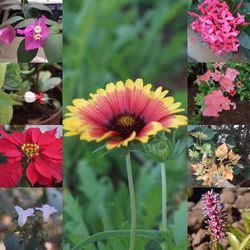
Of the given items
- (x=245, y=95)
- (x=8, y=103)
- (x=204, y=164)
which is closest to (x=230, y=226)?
(x=204, y=164)

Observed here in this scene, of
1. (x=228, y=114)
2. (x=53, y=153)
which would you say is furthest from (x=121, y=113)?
(x=228, y=114)

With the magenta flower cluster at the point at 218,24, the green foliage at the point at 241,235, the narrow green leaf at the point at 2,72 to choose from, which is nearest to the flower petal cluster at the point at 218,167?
the green foliage at the point at 241,235

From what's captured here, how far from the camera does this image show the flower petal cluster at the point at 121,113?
126 inches

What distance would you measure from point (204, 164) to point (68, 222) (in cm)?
55

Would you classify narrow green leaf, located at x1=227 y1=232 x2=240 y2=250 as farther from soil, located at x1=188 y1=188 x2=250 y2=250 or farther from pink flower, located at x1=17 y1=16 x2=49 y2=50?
pink flower, located at x1=17 y1=16 x2=49 y2=50

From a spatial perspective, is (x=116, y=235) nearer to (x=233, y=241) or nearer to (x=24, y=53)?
(x=233, y=241)

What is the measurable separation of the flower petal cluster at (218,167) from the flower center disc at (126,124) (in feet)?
0.81

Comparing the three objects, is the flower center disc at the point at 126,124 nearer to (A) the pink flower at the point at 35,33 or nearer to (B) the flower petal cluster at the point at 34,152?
(B) the flower petal cluster at the point at 34,152

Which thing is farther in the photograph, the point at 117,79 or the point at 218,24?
the point at 117,79

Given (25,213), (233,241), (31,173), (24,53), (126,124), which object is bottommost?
(233,241)

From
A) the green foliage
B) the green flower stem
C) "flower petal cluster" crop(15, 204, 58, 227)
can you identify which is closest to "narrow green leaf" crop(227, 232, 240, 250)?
the green foliage

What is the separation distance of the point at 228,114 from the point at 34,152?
0.72 meters

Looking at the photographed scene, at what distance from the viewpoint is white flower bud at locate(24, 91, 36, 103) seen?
10.6 ft

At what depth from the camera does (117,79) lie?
3256mm
